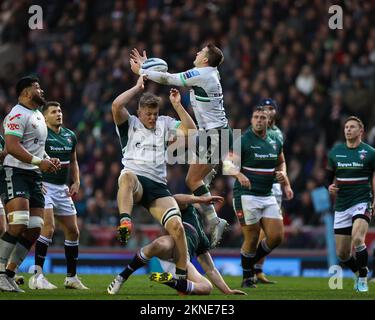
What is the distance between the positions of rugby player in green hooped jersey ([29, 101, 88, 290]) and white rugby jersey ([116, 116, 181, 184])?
195cm

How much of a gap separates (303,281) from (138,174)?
5761 mm

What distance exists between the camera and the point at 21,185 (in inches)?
547

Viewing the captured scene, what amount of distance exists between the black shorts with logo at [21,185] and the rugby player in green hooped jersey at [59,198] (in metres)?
1.23

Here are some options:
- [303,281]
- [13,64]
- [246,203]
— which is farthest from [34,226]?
[13,64]

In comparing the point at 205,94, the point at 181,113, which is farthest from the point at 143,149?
the point at 205,94

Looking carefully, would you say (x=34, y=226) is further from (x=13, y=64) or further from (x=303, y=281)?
(x=13, y=64)

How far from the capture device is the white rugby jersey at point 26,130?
45.2ft

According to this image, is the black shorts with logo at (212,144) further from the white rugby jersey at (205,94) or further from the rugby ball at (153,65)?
the rugby ball at (153,65)

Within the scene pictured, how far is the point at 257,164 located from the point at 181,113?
10.3ft

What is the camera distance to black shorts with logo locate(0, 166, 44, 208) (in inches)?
546

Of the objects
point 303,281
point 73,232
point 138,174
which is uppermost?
point 138,174

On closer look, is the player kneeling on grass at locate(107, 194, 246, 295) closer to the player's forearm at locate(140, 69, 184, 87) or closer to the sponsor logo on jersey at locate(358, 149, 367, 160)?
the player's forearm at locate(140, 69, 184, 87)

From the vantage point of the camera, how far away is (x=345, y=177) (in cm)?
1593

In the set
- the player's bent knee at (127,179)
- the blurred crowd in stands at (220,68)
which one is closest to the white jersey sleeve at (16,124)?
the player's bent knee at (127,179)
